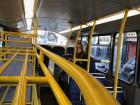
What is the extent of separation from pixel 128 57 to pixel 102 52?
165 cm

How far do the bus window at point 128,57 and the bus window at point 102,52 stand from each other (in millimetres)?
940

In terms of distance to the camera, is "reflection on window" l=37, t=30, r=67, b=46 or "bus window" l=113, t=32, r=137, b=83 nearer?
"bus window" l=113, t=32, r=137, b=83

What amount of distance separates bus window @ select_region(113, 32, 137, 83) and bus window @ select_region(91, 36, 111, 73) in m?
0.94

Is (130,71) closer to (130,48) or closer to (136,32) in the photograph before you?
(130,48)

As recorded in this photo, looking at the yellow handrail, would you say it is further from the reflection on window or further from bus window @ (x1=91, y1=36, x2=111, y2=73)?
the reflection on window

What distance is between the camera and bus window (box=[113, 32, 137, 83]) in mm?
5324

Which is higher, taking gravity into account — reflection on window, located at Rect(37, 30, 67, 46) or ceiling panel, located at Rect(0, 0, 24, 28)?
ceiling panel, located at Rect(0, 0, 24, 28)

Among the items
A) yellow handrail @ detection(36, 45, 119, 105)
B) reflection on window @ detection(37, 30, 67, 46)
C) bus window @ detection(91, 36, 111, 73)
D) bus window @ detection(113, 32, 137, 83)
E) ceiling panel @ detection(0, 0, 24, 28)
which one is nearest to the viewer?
yellow handrail @ detection(36, 45, 119, 105)

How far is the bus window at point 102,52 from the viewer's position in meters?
6.82

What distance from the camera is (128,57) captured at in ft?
18.4

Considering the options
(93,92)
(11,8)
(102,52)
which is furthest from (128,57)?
(93,92)

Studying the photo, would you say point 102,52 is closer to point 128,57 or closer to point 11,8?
Result: point 128,57

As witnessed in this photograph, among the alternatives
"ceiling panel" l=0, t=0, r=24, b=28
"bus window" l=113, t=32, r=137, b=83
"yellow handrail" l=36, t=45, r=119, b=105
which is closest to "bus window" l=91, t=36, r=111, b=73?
"bus window" l=113, t=32, r=137, b=83

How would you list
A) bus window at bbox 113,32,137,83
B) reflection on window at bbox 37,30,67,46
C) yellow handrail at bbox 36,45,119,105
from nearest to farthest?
yellow handrail at bbox 36,45,119,105 → bus window at bbox 113,32,137,83 → reflection on window at bbox 37,30,67,46
